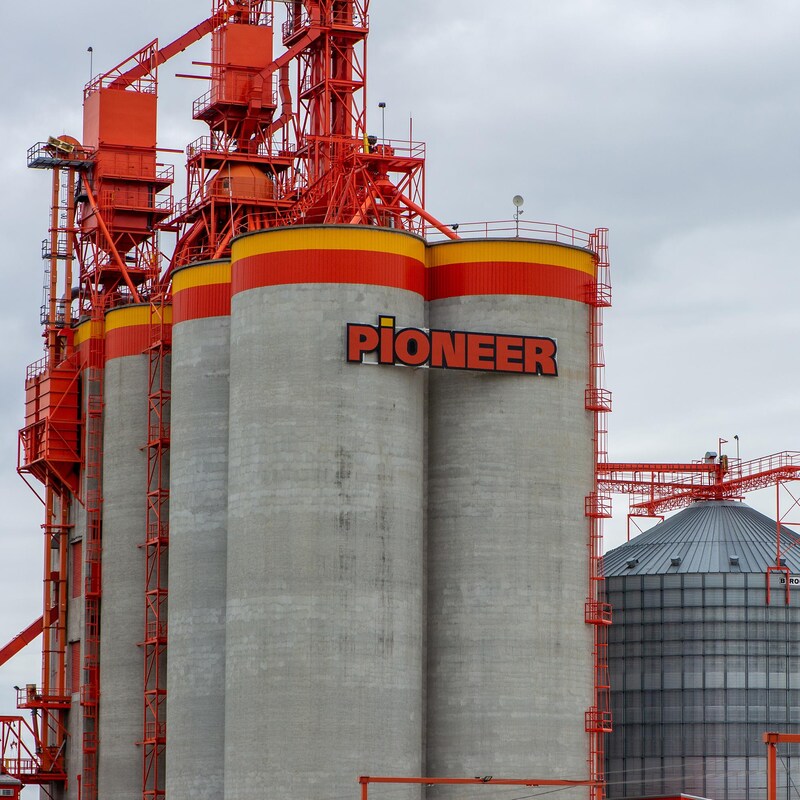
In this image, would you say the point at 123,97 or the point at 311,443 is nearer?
the point at 311,443

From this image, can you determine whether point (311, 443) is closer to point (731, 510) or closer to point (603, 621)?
point (603, 621)

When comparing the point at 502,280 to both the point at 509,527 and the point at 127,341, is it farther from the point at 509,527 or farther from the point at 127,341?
the point at 127,341

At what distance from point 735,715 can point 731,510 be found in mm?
12312

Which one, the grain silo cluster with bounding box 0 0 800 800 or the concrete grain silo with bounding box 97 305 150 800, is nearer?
the grain silo cluster with bounding box 0 0 800 800

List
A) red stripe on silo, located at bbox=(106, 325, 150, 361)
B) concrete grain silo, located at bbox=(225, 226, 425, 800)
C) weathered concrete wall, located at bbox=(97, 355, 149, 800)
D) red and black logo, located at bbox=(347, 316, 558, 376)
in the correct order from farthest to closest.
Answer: red stripe on silo, located at bbox=(106, 325, 150, 361)
weathered concrete wall, located at bbox=(97, 355, 149, 800)
red and black logo, located at bbox=(347, 316, 558, 376)
concrete grain silo, located at bbox=(225, 226, 425, 800)

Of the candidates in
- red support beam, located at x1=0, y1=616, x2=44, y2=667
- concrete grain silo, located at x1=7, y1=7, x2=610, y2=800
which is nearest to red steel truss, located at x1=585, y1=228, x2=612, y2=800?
concrete grain silo, located at x1=7, y1=7, x2=610, y2=800

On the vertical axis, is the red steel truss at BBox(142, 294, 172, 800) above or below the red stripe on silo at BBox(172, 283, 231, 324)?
below

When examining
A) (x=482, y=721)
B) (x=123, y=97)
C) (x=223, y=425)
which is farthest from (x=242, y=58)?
(x=482, y=721)

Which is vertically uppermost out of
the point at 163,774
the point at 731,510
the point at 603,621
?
the point at 731,510

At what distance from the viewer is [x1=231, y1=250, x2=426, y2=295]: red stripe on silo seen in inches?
3526

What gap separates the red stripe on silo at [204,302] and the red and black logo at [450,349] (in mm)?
9451

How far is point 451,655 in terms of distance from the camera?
3529 inches

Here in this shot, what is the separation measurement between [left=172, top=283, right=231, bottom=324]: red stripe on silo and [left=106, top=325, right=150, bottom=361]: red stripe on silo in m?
7.01

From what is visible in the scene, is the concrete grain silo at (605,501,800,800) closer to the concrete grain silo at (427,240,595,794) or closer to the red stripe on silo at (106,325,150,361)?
the concrete grain silo at (427,240,595,794)
